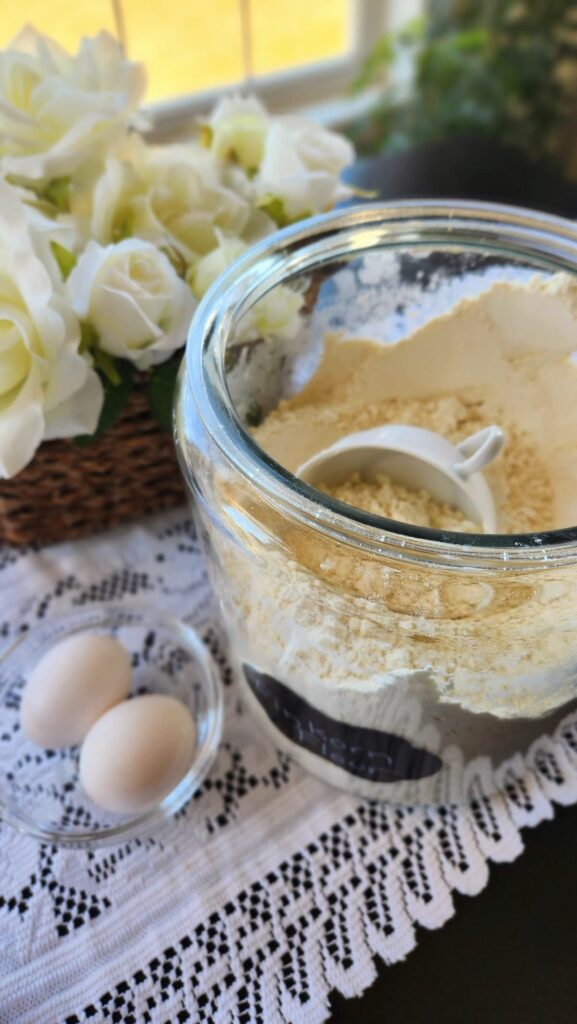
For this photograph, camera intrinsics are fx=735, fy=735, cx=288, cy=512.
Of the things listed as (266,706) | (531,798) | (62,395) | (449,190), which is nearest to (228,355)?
(62,395)

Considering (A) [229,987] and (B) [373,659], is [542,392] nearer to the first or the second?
(B) [373,659]

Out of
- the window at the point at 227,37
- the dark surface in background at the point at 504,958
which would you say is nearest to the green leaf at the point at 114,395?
the dark surface in background at the point at 504,958

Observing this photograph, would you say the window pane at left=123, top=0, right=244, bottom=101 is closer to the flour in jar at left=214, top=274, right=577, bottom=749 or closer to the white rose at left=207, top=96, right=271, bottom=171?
the white rose at left=207, top=96, right=271, bottom=171

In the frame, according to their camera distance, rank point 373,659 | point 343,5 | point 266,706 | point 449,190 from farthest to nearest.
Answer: point 343,5 → point 449,190 → point 266,706 → point 373,659

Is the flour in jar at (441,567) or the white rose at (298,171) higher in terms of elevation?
the white rose at (298,171)

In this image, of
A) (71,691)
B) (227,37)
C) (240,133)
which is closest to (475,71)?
(227,37)

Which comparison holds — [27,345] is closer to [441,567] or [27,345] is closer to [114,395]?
[114,395]

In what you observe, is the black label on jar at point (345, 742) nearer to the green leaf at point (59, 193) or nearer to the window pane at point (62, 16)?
the green leaf at point (59, 193)
